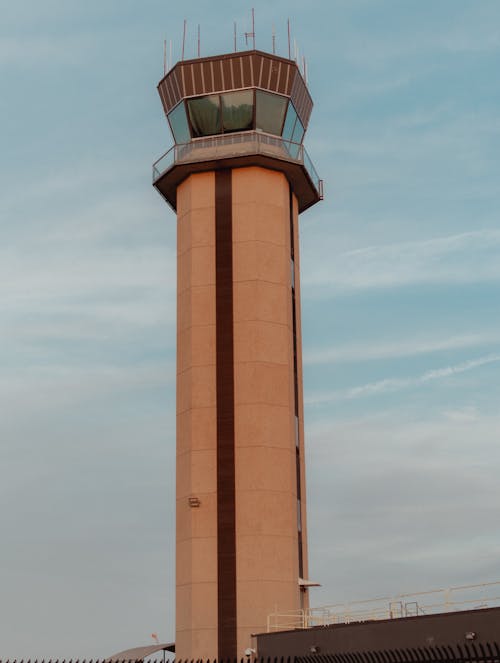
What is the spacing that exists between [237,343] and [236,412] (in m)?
3.81

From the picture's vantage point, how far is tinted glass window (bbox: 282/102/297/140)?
193 feet

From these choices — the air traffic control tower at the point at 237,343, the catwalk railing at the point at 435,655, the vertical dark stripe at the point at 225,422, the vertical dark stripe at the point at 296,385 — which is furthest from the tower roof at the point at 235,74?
the catwalk railing at the point at 435,655

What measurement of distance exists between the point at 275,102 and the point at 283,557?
1024 inches

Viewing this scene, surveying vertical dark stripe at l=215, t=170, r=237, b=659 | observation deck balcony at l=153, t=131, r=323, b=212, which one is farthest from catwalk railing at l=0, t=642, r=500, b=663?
observation deck balcony at l=153, t=131, r=323, b=212

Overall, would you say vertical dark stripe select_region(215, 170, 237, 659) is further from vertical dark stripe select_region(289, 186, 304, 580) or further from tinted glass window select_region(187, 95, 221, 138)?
vertical dark stripe select_region(289, 186, 304, 580)

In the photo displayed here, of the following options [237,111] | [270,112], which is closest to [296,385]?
[270,112]

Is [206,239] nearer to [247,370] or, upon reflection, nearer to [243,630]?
[247,370]

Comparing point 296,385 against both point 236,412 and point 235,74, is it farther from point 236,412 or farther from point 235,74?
point 235,74

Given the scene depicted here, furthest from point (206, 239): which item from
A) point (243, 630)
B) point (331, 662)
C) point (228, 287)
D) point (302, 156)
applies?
point (331, 662)

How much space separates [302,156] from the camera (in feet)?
194

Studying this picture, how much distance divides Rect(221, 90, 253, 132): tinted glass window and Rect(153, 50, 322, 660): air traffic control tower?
0.06 metres

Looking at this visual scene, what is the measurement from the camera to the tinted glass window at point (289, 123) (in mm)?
58875

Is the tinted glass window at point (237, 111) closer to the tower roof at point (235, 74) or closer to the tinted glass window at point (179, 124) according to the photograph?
the tower roof at point (235, 74)

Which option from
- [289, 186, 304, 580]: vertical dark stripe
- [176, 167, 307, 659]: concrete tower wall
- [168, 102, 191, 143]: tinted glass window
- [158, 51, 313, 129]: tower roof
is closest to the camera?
[176, 167, 307, 659]: concrete tower wall
